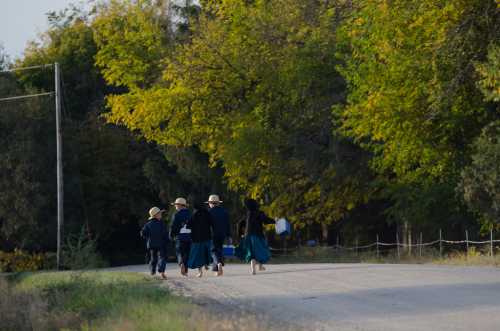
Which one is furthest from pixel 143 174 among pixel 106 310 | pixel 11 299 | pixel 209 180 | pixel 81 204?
pixel 106 310

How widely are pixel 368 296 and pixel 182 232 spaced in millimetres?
10323

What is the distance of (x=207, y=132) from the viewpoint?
47.5 m

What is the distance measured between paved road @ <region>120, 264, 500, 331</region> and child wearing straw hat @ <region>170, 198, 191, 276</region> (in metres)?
2.36

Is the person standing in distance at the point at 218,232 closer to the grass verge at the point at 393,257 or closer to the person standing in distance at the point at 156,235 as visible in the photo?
the person standing in distance at the point at 156,235

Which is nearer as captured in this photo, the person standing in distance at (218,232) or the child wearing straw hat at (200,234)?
the child wearing straw hat at (200,234)

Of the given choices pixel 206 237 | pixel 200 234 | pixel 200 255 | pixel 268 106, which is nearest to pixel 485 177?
pixel 206 237

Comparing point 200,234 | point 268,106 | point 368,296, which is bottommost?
point 368,296

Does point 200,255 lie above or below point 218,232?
below

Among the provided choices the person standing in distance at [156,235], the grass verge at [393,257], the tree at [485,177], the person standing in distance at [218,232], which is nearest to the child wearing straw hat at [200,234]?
the person standing in distance at [218,232]

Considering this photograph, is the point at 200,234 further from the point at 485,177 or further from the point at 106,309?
Result: the point at 485,177

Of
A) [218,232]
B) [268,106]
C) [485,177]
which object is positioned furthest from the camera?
[268,106]

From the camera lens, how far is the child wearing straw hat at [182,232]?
27.5 meters

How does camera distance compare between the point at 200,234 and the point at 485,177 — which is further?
the point at 485,177

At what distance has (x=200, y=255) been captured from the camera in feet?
87.6
